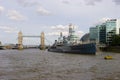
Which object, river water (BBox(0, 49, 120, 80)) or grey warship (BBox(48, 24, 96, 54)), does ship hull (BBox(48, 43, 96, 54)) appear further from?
A: river water (BBox(0, 49, 120, 80))

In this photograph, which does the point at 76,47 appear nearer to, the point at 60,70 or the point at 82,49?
the point at 82,49

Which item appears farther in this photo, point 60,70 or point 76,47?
point 76,47

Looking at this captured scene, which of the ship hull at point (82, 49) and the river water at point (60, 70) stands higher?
the ship hull at point (82, 49)

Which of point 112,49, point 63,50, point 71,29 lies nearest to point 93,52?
point 63,50

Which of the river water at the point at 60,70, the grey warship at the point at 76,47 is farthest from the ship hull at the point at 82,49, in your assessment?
the river water at the point at 60,70

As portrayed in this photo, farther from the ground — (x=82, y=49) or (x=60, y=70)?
(x=82, y=49)

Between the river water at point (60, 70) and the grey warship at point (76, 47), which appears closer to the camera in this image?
the river water at point (60, 70)

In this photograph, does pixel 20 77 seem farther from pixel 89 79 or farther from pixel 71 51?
pixel 71 51

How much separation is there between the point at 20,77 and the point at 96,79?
9.42 meters

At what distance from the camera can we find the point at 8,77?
139 ft

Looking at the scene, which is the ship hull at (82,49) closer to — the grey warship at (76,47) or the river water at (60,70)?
the grey warship at (76,47)

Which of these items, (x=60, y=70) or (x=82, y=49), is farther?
(x=82, y=49)

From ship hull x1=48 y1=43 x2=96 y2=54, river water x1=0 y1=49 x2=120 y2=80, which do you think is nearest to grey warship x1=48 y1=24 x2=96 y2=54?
ship hull x1=48 y1=43 x2=96 y2=54

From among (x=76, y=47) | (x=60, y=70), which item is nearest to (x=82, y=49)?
(x=76, y=47)
